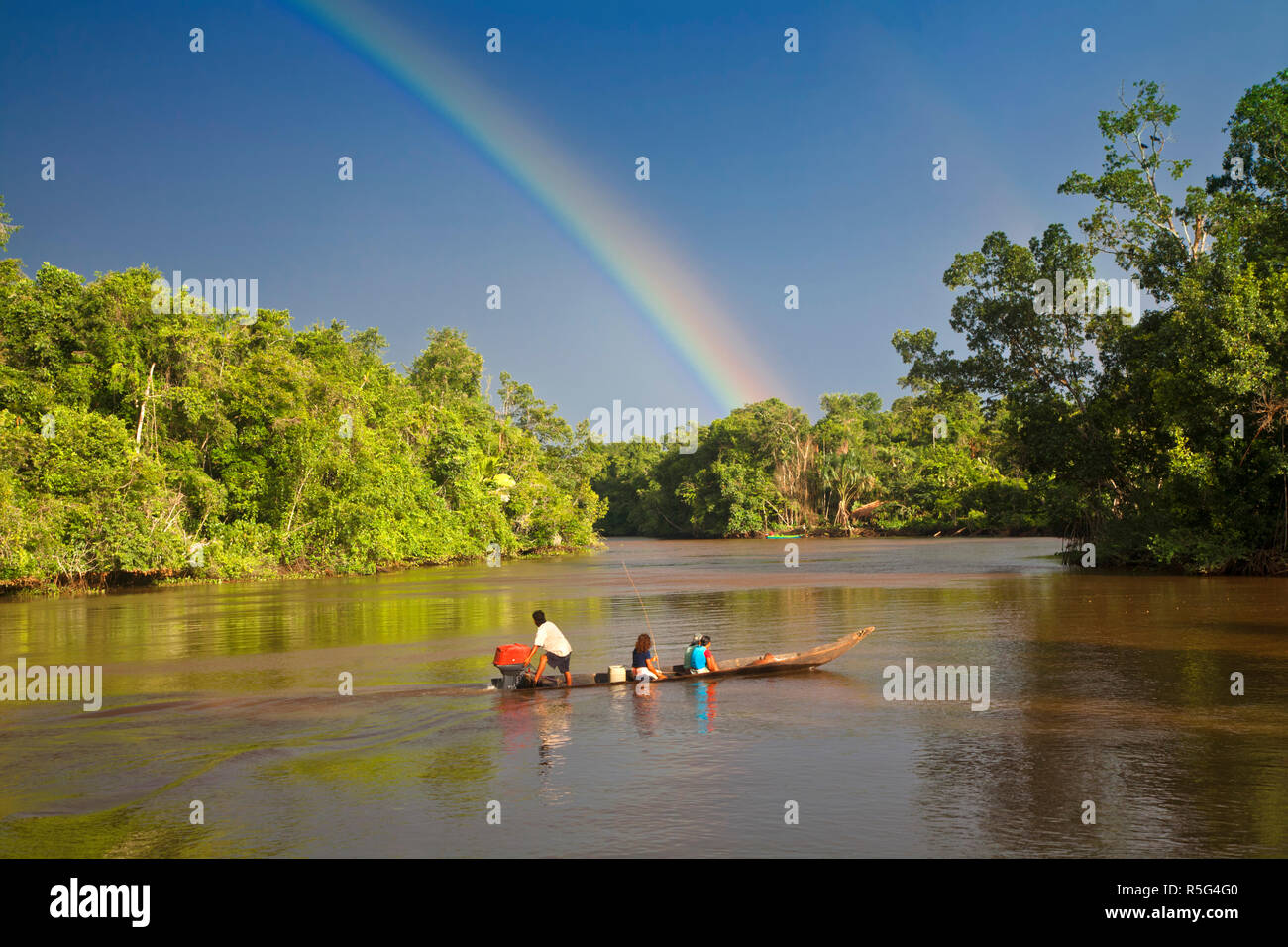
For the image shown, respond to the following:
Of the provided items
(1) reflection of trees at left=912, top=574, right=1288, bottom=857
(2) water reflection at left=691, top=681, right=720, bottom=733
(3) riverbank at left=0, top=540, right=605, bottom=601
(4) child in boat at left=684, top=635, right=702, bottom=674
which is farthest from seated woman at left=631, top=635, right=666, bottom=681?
(3) riverbank at left=0, top=540, right=605, bottom=601

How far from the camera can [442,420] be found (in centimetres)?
6406

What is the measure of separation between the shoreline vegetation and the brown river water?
10.2 m

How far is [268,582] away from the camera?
44.4 meters

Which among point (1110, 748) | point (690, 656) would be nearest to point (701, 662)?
point (690, 656)

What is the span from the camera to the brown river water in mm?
8664

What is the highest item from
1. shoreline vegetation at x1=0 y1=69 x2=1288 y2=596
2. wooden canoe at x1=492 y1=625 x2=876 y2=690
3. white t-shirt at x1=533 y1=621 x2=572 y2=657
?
shoreline vegetation at x1=0 y1=69 x2=1288 y2=596

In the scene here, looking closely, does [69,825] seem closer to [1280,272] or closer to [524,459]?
[1280,272]

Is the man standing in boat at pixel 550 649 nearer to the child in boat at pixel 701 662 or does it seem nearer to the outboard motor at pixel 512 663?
the outboard motor at pixel 512 663

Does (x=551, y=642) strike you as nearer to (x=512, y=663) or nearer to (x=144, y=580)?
(x=512, y=663)

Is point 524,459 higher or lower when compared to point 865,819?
higher

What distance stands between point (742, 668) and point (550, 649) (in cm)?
321

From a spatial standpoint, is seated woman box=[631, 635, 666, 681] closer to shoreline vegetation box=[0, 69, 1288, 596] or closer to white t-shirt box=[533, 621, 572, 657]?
white t-shirt box=[533, 621, 572, 657]
